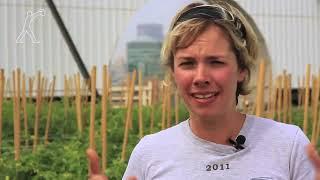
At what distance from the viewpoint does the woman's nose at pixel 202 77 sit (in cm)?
132

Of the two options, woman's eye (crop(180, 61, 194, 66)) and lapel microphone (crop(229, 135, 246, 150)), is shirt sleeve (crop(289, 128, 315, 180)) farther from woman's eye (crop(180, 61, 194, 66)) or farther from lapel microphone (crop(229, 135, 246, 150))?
woman's eye (crop(180, 61, 194, 66))

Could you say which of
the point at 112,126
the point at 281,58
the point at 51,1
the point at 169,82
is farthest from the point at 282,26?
the point at 169,82

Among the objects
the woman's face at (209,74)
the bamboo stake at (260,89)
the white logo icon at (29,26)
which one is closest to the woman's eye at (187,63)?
the woman's face at (209,74)

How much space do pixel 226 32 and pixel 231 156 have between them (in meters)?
0.26

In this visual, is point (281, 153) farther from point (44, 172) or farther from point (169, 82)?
point (44, 172)

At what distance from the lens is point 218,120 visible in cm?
136

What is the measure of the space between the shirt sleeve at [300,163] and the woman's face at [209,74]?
16cm

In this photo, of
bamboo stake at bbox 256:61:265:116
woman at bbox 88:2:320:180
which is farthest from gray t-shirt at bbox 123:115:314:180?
bamboo stake at bbox 256:61:265:116

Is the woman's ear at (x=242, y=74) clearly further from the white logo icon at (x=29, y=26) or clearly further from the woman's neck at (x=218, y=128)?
the white logo icon at (x=29, y=26)

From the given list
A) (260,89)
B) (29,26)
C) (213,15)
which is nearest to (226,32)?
(213,15)

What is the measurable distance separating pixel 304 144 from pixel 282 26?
12.2 m

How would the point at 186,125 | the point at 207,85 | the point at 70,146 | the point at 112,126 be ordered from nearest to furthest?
1. the point at 207,85
2. the point at 186,125
3. the point at 70,146
4. the point at 112,126

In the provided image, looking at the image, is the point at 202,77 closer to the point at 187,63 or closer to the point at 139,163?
the point at 187,63

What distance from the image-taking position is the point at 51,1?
11.2 meters
